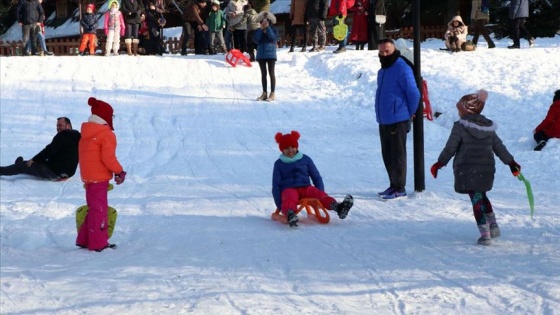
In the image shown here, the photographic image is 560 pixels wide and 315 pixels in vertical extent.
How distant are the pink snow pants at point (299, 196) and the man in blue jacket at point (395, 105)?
1233mm

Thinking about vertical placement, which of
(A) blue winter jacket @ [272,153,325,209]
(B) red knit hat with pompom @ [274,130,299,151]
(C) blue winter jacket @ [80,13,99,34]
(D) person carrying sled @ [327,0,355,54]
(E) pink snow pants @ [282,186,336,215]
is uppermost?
(D) person carrying sled @ [327,0,355,54]

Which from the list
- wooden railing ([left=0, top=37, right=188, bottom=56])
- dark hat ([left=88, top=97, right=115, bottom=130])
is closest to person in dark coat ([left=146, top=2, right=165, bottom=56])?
wooden railing ([left=0, top=37, right=188, bottom=56])

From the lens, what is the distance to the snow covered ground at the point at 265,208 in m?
6.15

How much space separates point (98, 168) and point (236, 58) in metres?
13.6

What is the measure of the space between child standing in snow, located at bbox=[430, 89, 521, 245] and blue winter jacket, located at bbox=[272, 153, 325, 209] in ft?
5.82

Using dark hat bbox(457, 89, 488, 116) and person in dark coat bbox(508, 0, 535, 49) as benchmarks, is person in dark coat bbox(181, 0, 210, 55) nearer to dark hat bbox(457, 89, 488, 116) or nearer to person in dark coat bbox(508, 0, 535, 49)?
person in dark coat bbox(508, 0, 535, 49)

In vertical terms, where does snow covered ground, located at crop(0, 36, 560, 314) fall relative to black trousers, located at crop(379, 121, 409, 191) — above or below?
below

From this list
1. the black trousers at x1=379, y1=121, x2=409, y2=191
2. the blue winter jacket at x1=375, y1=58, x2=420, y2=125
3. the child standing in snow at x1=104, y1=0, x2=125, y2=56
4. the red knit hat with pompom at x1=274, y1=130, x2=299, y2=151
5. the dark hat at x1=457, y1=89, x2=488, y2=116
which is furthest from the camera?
the child standing in snow at x1=104, y1=0, x2=125, y2=56

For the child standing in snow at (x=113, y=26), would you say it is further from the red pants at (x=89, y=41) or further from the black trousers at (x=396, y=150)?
the black trousers at (x=396, y=150)

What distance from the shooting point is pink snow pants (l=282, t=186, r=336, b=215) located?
28.1 feet

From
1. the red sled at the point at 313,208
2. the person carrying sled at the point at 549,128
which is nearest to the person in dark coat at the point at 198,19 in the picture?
the person carrying sled at the point at 549,128

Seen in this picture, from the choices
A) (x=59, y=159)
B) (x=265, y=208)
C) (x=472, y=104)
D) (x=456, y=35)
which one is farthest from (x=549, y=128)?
(x=456, y=35)

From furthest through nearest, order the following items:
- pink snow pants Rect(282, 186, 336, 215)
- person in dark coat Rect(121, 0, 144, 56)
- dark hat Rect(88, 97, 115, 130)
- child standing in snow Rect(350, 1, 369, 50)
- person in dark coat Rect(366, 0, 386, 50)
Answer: person in dark coat Rect(121, 0, 144, 56), child standing in snow Rect(350, 1, 369, 50), person in dark coat Rect(366, 0, 386, 50), pink snow pants Rect(282, 186, 336, 215), dark hat Rect(88, 97, 115, 130)

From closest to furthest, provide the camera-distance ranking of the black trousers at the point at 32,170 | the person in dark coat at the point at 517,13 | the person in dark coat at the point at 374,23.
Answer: the black trousers at the point at 32,170, the person in dark coat at the point at 517,13, the person in dark coat at the point at 374,23
